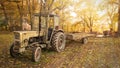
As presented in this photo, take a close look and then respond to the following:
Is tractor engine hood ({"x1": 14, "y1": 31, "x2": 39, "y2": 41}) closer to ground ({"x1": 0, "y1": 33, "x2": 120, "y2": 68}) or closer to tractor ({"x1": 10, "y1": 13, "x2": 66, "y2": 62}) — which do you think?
tractor ({"x1": 10, "y1": 13, "x2": 66, "y2": 62})

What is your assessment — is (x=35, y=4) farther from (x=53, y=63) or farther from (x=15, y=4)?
(x=53, y=63)

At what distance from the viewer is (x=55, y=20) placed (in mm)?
6109

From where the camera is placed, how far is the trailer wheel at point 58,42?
19.1 ft

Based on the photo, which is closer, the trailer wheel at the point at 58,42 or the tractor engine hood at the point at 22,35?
the tractor engine hood at the point at 22,35

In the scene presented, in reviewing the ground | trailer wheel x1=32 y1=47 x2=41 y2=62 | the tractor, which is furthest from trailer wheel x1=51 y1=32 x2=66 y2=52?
trailer wheel x1=32 y1=47 x2=41 y2=62

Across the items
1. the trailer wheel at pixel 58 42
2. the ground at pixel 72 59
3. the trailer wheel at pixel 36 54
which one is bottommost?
the ground at pixel 72 59

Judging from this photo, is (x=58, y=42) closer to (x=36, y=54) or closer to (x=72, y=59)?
(x=72, y=59)

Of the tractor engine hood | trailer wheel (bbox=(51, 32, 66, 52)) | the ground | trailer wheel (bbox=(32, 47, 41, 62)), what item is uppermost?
the tractor engine hood

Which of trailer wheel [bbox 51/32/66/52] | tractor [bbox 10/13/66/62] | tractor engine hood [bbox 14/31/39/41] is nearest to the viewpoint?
tractor engine hood [bbox 14/31/39/41]

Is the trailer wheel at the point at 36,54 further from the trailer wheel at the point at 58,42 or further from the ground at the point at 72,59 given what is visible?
the trailer wheel at the point at 58,42

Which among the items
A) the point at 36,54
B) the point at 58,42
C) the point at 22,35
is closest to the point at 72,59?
the point at 58,42

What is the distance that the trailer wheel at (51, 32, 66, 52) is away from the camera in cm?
581

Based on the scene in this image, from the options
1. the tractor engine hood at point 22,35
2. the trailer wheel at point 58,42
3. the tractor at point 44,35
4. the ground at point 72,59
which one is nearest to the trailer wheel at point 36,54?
the tractor at point 44,35

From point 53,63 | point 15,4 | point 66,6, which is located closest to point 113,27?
point 66,6
